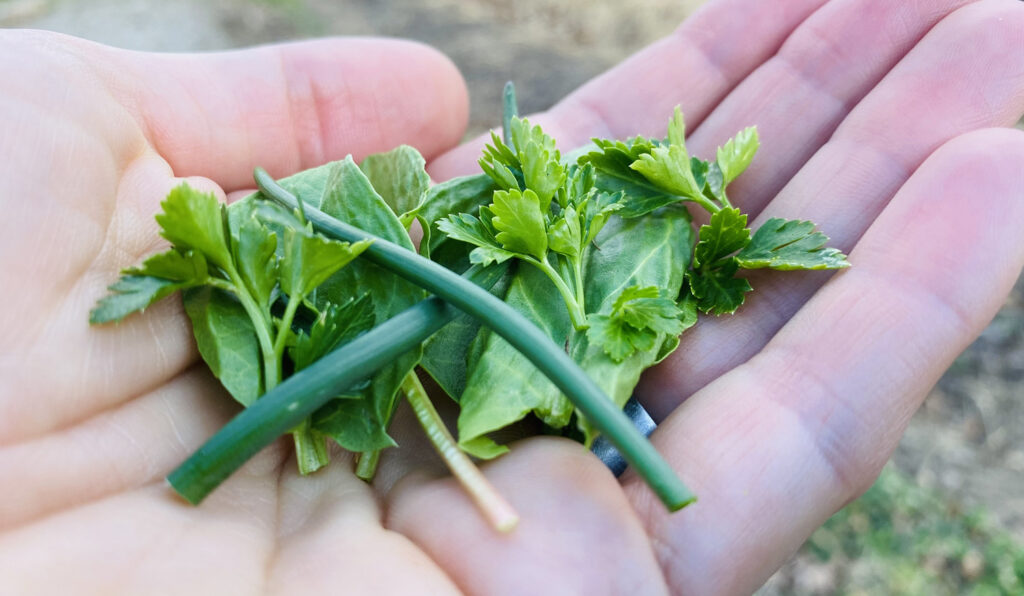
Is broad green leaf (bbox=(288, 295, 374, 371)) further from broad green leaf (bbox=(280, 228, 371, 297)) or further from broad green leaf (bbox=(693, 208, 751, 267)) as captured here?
broad green leaf (bbox=(693, 208, 751, 267))

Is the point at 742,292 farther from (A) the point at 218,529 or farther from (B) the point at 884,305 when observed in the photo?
(A) the point at 218,529

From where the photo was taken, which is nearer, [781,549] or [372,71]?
[781,549]

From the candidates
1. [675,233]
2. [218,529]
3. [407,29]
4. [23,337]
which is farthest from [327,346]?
[407,29]

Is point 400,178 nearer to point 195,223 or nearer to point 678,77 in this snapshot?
point 195,223

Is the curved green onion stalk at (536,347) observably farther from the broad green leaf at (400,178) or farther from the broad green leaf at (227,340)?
the broad green leaf at (400,178)

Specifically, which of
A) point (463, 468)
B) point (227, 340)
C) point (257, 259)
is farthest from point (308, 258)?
point (463, 468)

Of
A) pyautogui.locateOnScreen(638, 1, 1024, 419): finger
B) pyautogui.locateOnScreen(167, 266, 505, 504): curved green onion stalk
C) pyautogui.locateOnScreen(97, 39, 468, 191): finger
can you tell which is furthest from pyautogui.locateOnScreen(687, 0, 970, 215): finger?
pyautogui.locateOnScreen(167, 266, 505, 504): curved green onion stalk

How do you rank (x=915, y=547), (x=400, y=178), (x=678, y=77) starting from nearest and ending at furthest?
1. (x=400, y=178)
2. (x=678, y=77)
3. (x=915, y=547)
